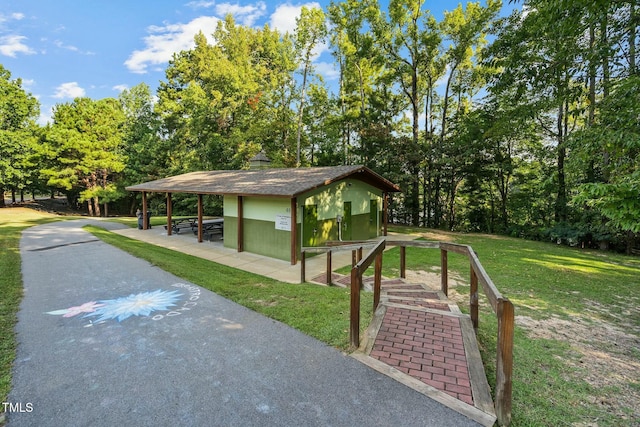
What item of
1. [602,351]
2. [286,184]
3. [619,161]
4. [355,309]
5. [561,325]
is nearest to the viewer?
[355,309]

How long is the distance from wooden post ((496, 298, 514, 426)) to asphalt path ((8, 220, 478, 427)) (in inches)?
13.0

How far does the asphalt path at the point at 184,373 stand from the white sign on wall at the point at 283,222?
180 inches

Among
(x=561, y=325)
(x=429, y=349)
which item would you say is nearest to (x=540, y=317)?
(x=561, y=325)

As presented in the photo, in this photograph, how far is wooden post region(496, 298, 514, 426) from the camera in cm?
239

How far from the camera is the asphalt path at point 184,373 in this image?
2578 millimetres

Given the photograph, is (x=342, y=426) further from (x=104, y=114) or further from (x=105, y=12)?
(x=104, y=114)

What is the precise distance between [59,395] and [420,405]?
345 centimetres

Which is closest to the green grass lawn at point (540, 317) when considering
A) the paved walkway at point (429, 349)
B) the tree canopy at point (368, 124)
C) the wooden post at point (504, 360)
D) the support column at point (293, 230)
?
the wooden post at point (504, 360)

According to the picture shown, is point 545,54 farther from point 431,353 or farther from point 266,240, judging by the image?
point 266,240

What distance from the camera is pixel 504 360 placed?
245 centimetres

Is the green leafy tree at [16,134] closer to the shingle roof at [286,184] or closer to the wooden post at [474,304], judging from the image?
the shingle roof at [286,184]

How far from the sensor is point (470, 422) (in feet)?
8.02

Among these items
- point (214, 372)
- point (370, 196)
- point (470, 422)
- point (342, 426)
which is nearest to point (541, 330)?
point (470, 422)

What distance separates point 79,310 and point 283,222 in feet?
19.2
